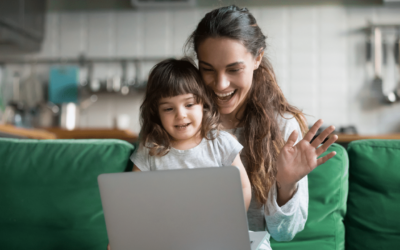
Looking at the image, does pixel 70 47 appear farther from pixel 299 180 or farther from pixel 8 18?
pixel 299 180

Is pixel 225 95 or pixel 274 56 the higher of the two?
pixel 274 56

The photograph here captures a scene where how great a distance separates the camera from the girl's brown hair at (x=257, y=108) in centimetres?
123

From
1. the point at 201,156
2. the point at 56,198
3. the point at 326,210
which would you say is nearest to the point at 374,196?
the point at 326,210

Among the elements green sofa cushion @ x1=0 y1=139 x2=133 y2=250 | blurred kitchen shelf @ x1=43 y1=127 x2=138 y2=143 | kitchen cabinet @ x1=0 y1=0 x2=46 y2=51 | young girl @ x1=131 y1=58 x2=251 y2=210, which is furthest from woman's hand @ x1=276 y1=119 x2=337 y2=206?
kitchen cabinet @ x1=0 y1=0 x2=46 y2=51

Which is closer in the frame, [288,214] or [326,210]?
[288,214]

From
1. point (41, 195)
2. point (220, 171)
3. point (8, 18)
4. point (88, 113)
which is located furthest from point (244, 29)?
point (88, 113)

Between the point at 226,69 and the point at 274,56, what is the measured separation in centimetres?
247

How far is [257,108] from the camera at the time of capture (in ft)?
4.29

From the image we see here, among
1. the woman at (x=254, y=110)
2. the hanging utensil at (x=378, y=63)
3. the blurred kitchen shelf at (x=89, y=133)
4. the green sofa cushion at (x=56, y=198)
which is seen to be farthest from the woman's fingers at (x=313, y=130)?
the hanging utensil at (x=378, y=63)

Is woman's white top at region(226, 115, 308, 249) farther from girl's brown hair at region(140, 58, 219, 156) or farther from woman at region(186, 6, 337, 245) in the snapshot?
girl's brown hair at region(140, 58, 219, 156)

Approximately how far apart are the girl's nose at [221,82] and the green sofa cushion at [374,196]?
471 mm

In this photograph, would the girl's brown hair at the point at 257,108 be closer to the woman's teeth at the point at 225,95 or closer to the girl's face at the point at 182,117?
the woman's teeth at the point at 225,95

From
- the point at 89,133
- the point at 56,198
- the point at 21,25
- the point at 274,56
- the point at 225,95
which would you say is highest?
the point at 21,25

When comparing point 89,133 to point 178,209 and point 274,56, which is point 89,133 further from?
point 178,209
